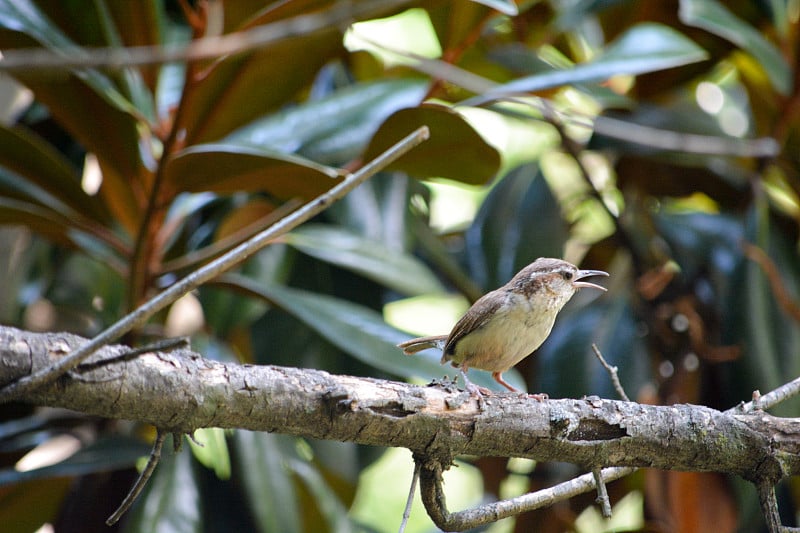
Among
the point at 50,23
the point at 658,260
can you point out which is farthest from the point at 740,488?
the point at 50,23

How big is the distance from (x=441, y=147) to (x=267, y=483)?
4.01 ft

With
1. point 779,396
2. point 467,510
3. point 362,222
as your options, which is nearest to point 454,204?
point 362,222

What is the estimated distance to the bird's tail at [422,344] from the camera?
2.35 meters

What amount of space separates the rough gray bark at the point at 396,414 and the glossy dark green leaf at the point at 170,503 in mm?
946

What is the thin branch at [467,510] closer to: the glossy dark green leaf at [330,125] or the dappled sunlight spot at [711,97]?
the glossy dark green leaf at [330,125]

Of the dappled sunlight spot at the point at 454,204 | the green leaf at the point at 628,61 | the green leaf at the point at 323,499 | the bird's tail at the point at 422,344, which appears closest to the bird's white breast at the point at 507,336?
the bird's tail at the point at 422,344

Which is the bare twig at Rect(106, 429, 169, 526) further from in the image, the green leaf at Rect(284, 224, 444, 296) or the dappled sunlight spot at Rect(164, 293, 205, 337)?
the dappled sunlight spot at Rect(164, 293, 205, 337)

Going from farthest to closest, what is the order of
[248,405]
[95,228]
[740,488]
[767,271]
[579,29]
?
[579,29] < [767,271] < [740,488] < [95,228] < [248,405]

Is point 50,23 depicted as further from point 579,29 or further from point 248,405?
point 579,29

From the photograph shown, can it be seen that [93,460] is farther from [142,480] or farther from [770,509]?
[770,509]

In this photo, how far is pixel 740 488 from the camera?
3.08 meters

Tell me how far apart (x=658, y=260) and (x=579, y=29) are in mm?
1267

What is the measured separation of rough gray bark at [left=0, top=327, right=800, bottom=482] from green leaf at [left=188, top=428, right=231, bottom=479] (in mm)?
1110

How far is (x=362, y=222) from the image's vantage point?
340cm
